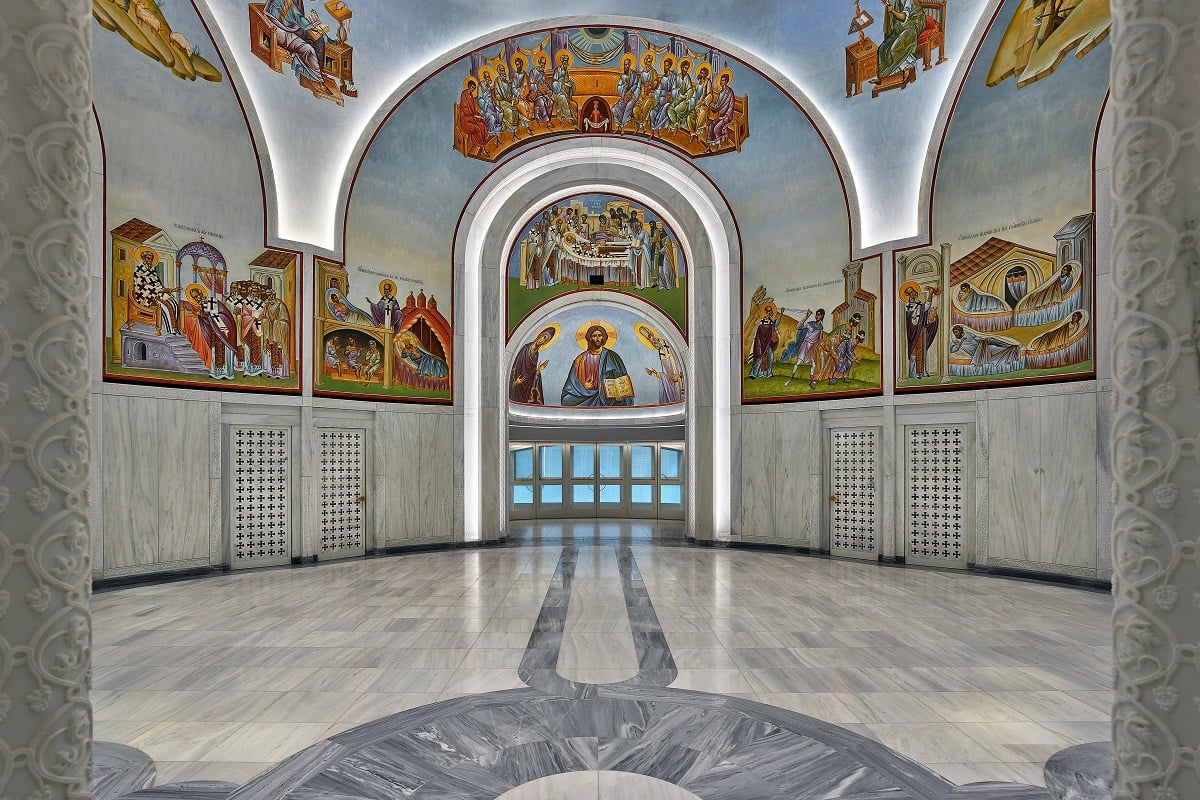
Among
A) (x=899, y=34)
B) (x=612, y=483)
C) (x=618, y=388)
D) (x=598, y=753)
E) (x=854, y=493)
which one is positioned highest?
(x=899, y=34)

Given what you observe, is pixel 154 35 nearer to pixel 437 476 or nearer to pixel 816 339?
pixel 437 476

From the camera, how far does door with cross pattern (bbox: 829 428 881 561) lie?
40.3 ft

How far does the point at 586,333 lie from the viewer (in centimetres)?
2233

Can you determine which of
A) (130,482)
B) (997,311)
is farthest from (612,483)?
(130,482)

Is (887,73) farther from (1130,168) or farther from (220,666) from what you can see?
(220,666)

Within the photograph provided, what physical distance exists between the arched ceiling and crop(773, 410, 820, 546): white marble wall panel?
3.86 meters

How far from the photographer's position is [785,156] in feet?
44.4

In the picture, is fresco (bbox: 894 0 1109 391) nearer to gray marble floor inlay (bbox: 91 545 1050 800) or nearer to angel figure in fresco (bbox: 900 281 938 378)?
angel figure in fresco (bbox: 900 281 938 378)

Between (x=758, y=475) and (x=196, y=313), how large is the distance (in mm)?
11360

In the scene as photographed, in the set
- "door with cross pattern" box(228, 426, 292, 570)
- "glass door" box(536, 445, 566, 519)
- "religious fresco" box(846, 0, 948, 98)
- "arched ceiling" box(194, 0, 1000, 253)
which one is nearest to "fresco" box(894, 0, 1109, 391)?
"arched ceiling" box(194, 0, 1000, 253)

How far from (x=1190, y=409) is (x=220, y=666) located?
23.4ft

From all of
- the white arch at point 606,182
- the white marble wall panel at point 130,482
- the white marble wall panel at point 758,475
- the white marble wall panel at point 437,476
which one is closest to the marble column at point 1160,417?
the white marble wall panel at point 758,475

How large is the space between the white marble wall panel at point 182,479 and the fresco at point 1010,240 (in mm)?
12708

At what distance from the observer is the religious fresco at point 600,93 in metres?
13.7
